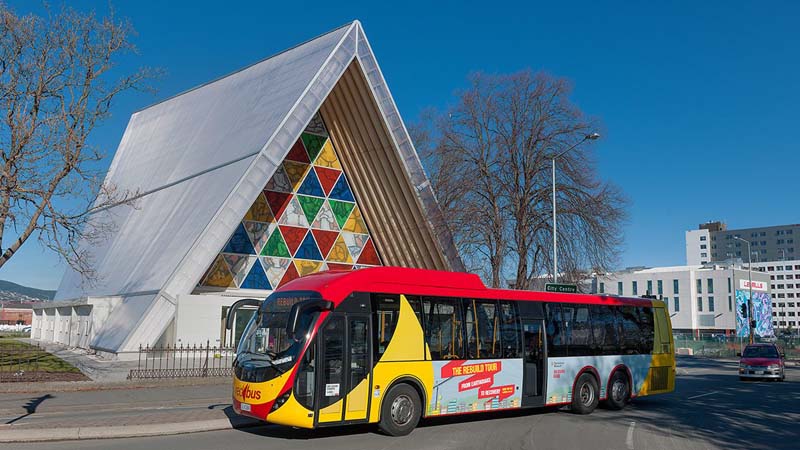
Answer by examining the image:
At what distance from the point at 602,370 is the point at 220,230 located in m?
13.1

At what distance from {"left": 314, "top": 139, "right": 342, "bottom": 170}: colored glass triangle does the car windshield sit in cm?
1958

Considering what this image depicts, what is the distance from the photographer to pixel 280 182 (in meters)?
29.1

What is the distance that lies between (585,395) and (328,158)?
692 inches

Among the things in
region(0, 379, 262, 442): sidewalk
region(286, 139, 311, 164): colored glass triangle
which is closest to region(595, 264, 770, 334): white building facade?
region(286, 139, 311, 164): colored glass triangle

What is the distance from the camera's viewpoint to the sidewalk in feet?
38.2

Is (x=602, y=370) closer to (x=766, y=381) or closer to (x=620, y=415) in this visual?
(x=620, y=415)

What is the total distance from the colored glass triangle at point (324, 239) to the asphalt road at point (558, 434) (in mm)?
15560

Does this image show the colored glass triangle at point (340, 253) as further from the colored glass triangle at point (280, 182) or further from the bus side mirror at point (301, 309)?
the bus side mirror at point (301, 309)

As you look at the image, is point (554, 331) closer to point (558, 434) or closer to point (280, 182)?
point (558, 434)

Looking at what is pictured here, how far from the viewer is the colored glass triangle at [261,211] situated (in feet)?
93.0

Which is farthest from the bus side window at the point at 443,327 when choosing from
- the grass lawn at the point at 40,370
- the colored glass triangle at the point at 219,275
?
the colored glass triangle at the point at 219,275

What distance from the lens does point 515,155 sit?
30641 mm

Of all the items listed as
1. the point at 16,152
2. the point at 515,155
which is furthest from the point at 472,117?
the point at 16,152

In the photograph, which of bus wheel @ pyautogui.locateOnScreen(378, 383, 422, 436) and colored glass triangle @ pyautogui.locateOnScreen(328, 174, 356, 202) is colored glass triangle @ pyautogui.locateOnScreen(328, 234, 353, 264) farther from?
bus wheel @ pyautogui.locateOnScreen(378, 383, 422, 436)
